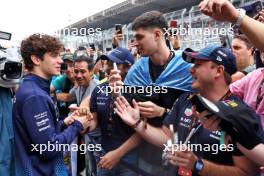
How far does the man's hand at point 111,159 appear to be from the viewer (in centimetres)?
305

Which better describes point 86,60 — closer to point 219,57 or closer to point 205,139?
point 219,57

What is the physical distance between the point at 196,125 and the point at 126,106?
0.70 m

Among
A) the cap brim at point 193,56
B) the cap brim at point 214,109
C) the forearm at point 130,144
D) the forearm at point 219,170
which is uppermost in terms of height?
the cap brim at point 193,56

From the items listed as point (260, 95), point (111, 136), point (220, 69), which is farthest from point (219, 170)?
point (111, 136)

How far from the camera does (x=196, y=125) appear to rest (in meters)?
2.26

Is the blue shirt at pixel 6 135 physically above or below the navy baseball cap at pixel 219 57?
below

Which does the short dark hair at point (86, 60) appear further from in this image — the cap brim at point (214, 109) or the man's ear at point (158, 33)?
the cap brim at point (214, 109)

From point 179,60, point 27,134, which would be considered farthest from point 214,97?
point 27,134

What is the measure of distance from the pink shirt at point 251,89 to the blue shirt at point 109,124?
3.79ft

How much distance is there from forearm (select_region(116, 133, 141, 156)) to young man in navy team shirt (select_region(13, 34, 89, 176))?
0.43 metres

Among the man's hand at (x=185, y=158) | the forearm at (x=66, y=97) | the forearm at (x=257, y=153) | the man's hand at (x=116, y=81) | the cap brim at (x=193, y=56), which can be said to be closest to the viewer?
the forearm at (x=257, y=153)

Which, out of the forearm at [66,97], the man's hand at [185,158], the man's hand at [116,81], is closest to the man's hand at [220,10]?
the man's hand at [185,158]

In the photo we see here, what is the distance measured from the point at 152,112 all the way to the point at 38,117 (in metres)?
0.89

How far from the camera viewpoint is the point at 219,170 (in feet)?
6.59
